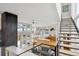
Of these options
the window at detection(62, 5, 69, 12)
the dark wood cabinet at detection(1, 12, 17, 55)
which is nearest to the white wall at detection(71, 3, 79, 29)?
the window at detection(62, 5, 69, 12)

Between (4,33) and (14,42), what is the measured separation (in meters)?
0.22

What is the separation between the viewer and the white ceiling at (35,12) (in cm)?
180

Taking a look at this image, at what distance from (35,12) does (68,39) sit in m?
0.73

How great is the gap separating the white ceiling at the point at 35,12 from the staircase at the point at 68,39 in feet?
0.67

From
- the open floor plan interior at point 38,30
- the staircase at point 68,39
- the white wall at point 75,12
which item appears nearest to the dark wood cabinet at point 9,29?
the open floor plan interior at point 38,30

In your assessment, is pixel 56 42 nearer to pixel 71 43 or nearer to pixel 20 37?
pixel 71 43

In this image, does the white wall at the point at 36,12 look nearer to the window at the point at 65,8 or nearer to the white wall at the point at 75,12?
the window at the point at 65,8

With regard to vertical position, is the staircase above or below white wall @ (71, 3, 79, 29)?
below

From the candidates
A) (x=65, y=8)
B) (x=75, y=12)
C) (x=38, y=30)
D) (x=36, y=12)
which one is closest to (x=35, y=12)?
(x=36, y=12)

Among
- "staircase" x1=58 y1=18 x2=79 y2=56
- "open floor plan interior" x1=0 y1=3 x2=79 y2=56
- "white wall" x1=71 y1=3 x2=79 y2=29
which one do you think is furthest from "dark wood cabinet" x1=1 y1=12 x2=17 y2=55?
"white wall" x1=71 y1=3 x2=79 y2=29

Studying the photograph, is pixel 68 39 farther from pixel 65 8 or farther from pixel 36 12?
pixel 36 12

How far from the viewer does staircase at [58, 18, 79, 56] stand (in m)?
1.82

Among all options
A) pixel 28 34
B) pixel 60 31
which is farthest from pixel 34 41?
pixel 60 31

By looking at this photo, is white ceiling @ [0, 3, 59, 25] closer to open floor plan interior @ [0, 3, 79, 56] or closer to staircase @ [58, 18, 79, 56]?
open floor plan interior @ [0, 3, 79, 56]
